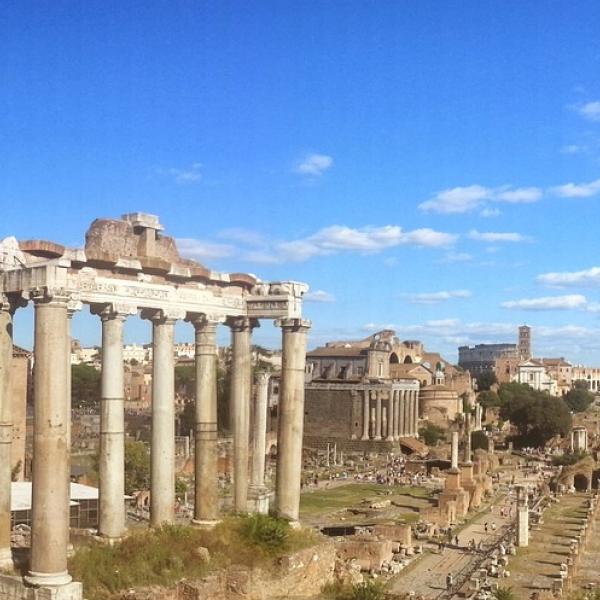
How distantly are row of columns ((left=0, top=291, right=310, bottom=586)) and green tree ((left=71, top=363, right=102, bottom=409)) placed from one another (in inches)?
2819

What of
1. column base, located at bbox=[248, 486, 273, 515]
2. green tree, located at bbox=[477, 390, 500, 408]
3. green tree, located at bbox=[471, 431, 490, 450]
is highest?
column base, located at bbox=[248, 486, 273, 515]

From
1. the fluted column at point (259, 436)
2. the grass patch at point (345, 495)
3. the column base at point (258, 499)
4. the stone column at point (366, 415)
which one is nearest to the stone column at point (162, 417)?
the column base at point (258, 499)

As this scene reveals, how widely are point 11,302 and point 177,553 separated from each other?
15.4 feet

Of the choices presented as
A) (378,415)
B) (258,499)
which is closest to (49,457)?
(258,499)

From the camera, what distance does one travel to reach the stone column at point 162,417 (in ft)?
51.5

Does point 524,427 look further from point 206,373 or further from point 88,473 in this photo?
point 206,373

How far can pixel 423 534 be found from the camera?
35.1 m

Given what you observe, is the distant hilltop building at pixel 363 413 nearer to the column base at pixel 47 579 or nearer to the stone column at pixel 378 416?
the stone column at pixel 378 416

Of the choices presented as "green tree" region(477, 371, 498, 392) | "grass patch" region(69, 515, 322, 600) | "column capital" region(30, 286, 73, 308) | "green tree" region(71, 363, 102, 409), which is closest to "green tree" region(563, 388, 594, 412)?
"green tree" region(477, 371, 498, 392)

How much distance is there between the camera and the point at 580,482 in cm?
5794

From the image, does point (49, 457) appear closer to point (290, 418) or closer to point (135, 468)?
point (290, 418)

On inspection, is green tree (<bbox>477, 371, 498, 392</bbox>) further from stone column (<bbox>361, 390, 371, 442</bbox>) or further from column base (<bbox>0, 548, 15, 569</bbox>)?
column base (<bbox>0, 548, 15, 569</bbox>)

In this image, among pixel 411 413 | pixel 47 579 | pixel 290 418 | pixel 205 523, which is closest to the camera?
pixel 47 579

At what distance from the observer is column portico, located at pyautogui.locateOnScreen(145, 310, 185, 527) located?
1571 centimetres
